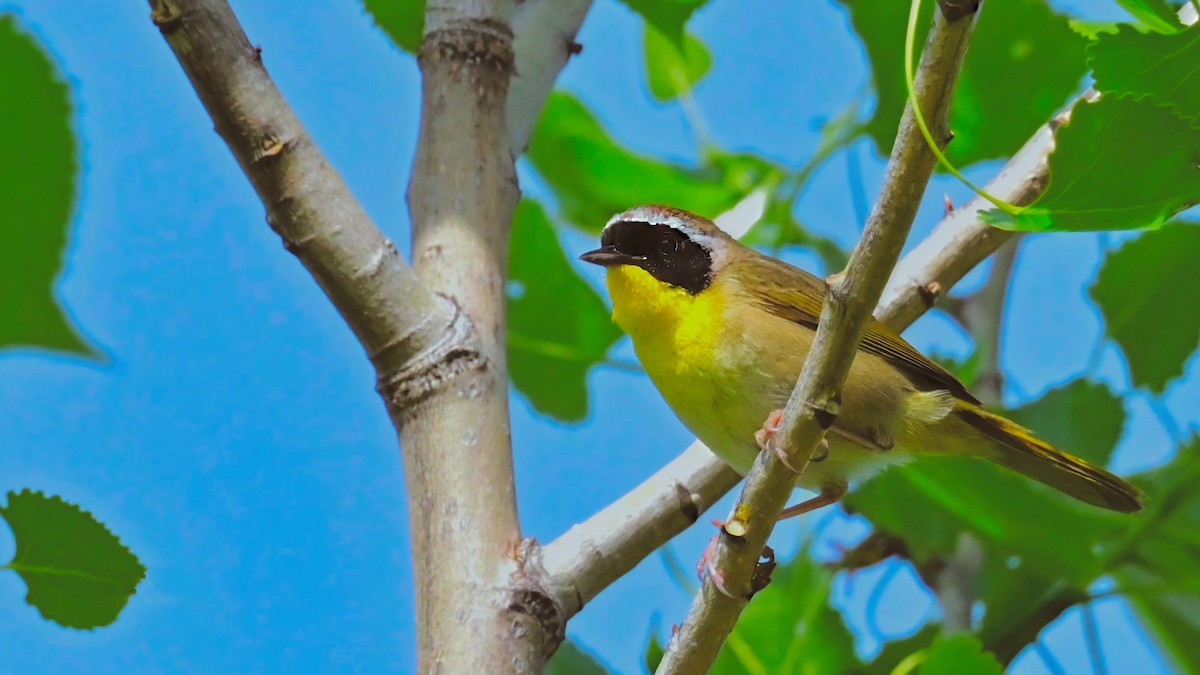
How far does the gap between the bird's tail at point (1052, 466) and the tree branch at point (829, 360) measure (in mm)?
1114

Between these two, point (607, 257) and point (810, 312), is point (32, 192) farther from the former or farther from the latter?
point (810, 312)

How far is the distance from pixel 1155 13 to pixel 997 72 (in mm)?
1401

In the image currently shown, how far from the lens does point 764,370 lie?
95.3 inches

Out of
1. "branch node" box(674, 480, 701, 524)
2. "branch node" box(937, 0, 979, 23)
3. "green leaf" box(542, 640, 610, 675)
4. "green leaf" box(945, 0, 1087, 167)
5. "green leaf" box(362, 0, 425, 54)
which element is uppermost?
"green leaf" box(362, 0, 425, 54)

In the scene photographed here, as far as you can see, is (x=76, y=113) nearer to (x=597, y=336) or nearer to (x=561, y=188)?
(x=597, y=336)

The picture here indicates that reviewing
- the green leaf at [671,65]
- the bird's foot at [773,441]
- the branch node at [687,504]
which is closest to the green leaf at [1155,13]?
the bird's foot at [773,441]

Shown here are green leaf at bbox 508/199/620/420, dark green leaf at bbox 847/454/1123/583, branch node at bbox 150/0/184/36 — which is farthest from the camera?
green leaf at bbox 508/199/620/420

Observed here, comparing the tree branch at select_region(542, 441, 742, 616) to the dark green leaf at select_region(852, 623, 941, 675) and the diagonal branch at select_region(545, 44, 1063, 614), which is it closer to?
the diagonal branch at select_region(545, 44, 1063, 614)

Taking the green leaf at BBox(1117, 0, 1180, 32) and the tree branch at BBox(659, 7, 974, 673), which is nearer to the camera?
the tree branch at BBox(659, 7, 974, 673)

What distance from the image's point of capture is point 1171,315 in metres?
2.92

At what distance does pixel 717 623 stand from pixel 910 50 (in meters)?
0.79

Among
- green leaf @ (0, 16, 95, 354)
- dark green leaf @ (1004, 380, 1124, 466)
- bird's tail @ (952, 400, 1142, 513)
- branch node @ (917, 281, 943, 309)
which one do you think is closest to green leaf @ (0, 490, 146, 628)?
green leaf @ (0, 16, 95, 354)

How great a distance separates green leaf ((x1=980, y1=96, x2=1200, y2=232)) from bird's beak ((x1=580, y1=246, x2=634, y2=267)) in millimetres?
1448

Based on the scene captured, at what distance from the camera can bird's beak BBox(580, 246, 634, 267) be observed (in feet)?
9.20
